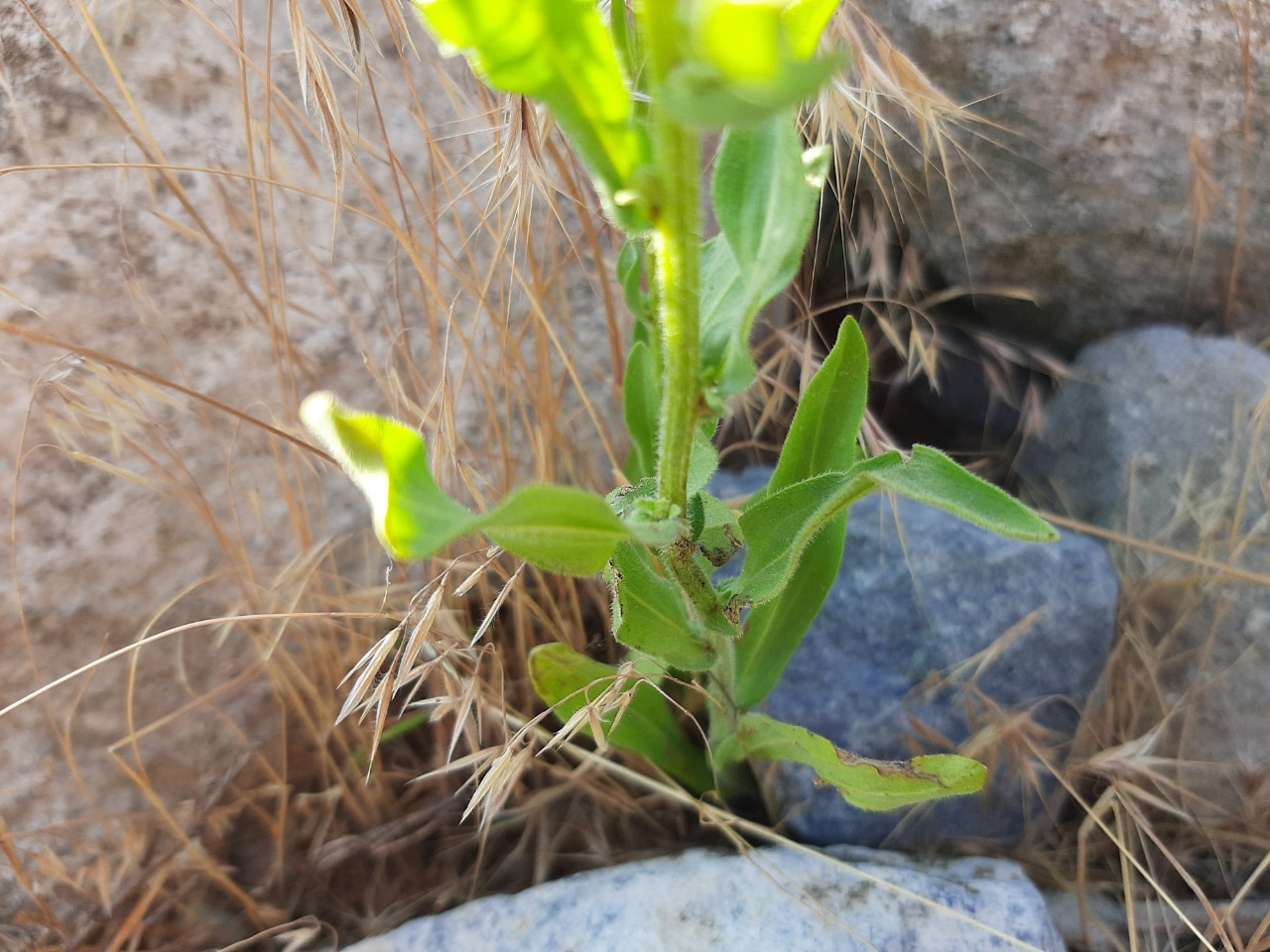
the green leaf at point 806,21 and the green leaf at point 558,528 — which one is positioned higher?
the green leaf at point 806,21

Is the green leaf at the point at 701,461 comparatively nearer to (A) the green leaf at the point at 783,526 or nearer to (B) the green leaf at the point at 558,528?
(A) the green leaf at the point at 783,526

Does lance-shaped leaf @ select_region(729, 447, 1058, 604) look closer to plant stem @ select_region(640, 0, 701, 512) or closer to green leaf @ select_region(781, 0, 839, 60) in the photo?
plant stem @ select_region(640, 0, 701, 512)

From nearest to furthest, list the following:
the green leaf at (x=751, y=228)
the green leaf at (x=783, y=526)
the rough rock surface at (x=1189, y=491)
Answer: the green leaf at (x=751, y=228) < the green leaf at (x=783, y=526) < the rough rock surface at (x=1189, y=491)

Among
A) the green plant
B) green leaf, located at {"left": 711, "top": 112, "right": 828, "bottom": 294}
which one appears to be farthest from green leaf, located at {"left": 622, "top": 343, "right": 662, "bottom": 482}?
green leaf, located at {"left": 711, "top": 112, "right": 828, "bottom": 294}

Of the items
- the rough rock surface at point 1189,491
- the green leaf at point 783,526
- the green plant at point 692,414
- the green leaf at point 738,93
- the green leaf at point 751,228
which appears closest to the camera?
the green leaf at point 738,93

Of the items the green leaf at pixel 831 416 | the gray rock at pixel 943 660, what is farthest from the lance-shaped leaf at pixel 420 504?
the gray rock at pixel 943 660

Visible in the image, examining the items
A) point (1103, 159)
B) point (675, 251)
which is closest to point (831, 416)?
point (675, 251)

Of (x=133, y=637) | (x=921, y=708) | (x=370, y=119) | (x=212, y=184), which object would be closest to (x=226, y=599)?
(x=133, y=637)
